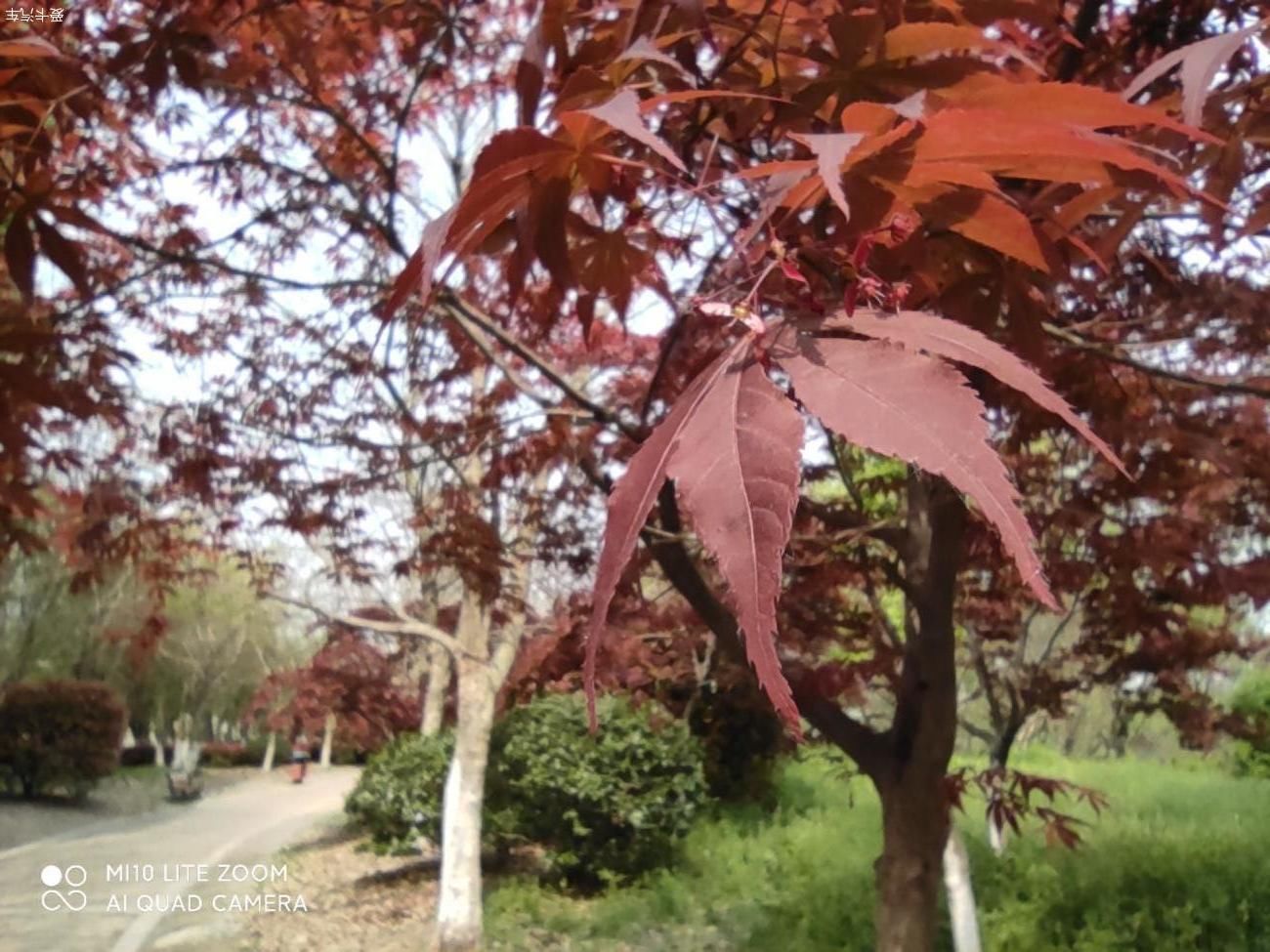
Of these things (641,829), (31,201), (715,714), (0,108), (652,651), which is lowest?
(641,829)

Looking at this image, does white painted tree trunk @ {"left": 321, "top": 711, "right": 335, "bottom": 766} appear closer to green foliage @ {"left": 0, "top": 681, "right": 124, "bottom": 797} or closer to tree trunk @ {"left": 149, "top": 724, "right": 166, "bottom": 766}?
green foliage @ {"left": 0, "top": 681, "right": 124, "bottom": 797}

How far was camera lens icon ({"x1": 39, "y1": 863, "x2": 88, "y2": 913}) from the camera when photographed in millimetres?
4500

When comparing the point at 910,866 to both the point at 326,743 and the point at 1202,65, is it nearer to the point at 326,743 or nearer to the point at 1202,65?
the point at 1202,65

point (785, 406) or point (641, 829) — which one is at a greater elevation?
point (785, 406)

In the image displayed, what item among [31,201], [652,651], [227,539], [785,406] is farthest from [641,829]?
[785,406]

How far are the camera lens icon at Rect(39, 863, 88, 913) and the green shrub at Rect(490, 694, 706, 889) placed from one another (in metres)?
2.26

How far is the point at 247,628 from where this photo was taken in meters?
12.9

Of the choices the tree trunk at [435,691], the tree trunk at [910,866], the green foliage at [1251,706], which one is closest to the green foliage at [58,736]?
the tree trunk at [435,691]

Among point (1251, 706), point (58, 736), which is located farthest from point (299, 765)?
point (1251, 706)

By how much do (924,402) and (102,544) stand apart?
3.21m

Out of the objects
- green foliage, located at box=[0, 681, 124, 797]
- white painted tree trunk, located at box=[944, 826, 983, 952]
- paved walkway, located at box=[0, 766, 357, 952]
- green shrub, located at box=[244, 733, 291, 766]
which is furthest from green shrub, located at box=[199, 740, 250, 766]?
white painted tree trunk, located at box=[944, 826, 983, 952]

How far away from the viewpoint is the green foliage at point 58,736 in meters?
9.44

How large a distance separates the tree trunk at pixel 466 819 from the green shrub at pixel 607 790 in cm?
44

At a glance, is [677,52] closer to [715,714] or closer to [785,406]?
[785,406]
